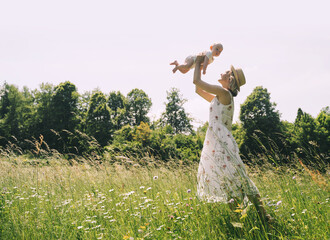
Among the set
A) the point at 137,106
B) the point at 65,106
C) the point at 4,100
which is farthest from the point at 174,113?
the point at 4,100

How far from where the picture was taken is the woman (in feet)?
8.87

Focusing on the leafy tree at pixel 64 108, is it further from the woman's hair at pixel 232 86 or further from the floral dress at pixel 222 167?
the floral dress at pixel 222 167

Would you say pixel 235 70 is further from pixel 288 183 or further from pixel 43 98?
pixel 43 98

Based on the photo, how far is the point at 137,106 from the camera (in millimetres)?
38375

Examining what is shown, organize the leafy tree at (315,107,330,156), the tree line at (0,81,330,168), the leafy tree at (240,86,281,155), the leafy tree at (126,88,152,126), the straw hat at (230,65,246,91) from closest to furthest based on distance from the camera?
the straw hat at (230,65,246,91)
the leafy tree at (315,107,330,156)
the tree line at (0,81,330,168)
the leafy tree at (240,86,281,155)
the leafy tree at (126,88,152,126)

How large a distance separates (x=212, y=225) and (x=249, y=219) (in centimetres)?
38

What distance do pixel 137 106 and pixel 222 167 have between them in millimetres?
35926

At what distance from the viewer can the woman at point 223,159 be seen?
2705mm

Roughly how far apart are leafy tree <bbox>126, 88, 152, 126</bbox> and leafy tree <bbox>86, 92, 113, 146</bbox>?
5.47m

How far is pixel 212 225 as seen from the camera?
2477 millimetres

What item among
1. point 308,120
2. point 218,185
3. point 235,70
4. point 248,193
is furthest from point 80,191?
point 308,120

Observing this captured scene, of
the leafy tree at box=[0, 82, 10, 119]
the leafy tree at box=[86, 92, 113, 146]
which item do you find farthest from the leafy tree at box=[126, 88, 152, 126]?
the leafy tree at box=[0, 82, 10, 119]

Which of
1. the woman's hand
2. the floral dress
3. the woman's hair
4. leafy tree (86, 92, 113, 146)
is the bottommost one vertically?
the floral dress

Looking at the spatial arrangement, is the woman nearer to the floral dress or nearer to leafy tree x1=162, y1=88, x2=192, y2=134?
the floral dress
